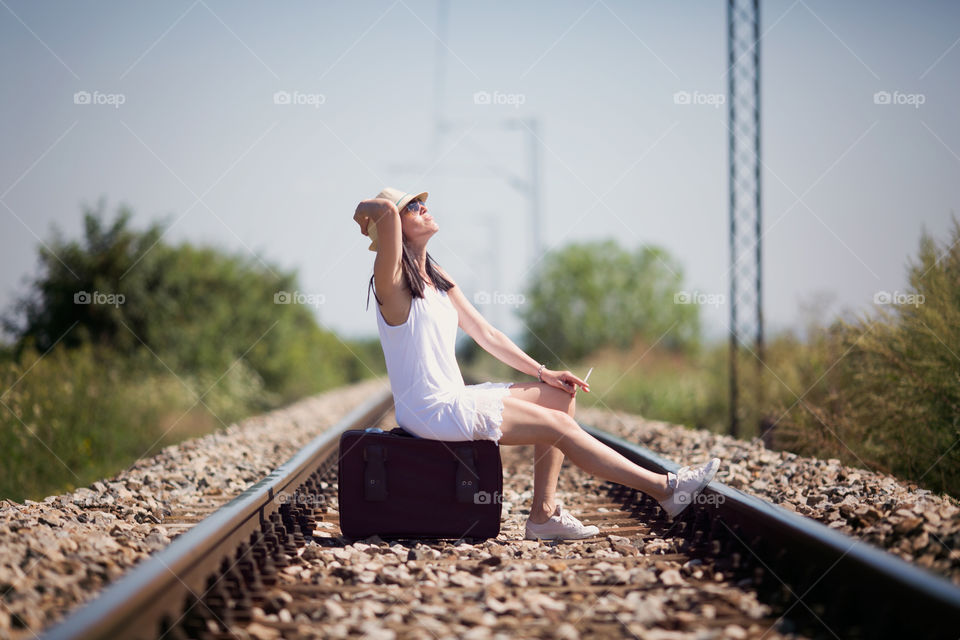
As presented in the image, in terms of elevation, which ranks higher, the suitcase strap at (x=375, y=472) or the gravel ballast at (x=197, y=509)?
the suitcase strap at (x=375, y=472)

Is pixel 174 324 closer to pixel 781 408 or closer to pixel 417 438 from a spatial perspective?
pixel 781 408

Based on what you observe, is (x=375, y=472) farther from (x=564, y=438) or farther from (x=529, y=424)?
(x=564, y=438)

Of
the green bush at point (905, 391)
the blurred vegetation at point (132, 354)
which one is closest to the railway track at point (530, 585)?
the green bush at point (905, 391)

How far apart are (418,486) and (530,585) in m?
0.90

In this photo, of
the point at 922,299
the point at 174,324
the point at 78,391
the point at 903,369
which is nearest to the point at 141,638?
the point at 903,369

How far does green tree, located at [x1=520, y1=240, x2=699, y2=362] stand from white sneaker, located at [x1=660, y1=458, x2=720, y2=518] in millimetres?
32122

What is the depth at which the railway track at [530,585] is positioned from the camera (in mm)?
2496

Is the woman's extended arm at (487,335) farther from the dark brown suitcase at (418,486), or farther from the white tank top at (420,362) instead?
the dark brown suitcase at (418,486)

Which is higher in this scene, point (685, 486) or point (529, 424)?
point (529, 424)

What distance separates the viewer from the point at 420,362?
3.82 meters

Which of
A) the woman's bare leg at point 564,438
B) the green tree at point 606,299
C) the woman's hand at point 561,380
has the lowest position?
the woman's bare leg at point 564,438

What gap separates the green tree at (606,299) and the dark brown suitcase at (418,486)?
3231 centimetres

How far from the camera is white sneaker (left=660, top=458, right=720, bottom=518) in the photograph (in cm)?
394

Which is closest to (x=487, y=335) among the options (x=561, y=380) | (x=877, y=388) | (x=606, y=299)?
(x=561, y=380)
